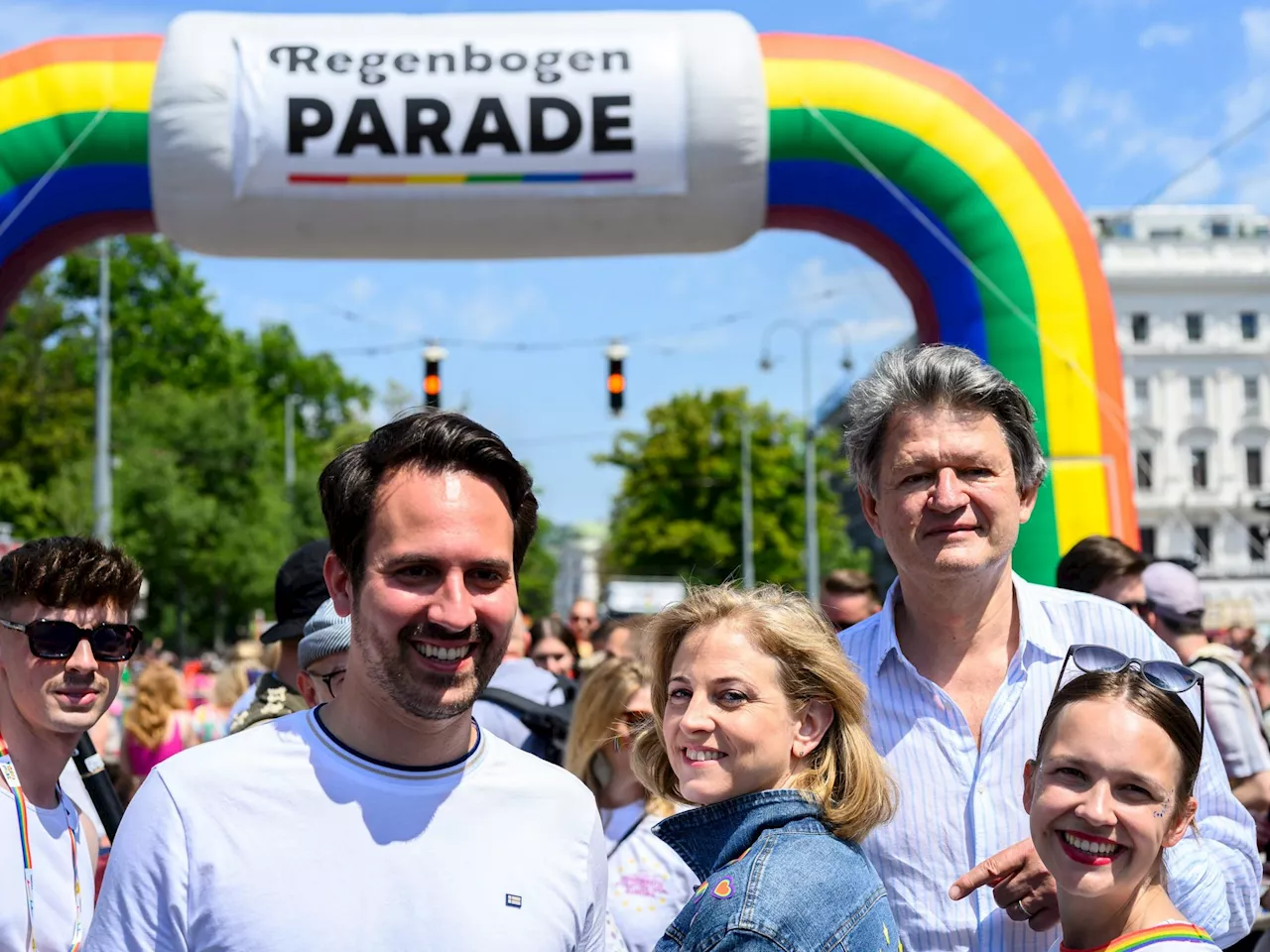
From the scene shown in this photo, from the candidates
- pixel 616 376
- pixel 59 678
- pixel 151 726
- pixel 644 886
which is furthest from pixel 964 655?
pixel 616 376

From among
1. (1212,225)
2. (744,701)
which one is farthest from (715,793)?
(1212,225)

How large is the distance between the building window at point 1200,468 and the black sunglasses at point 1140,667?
6602 cm

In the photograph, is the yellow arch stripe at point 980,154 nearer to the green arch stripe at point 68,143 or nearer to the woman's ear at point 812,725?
the green arch stripe at point 68,143

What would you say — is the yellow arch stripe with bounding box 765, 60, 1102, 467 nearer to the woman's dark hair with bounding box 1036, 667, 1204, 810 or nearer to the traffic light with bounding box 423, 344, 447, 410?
the woman's dark hair with bounding box 1036, 667, 1204, 810

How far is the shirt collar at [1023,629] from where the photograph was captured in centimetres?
279

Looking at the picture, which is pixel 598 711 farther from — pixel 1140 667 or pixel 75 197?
pixel 75 197

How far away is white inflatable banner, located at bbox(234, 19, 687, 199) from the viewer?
806 cm

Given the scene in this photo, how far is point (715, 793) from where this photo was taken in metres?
2.39

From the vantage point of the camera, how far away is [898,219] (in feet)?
28.5

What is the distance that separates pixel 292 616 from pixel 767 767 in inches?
90.7

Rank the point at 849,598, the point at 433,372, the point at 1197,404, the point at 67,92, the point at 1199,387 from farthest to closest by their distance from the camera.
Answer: the point at 1197,404 → the point at 1199,387 → the point at 433,372 → the point at 67,92 → the point at 849,598

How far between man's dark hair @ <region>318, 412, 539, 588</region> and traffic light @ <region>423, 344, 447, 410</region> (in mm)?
13951

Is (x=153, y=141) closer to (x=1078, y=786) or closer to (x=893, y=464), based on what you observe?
(x=893, y=464)

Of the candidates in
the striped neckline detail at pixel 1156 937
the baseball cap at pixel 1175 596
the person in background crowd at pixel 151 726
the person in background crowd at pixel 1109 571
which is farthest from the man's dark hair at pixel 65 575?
the person in background crowd at pixel 151 726
